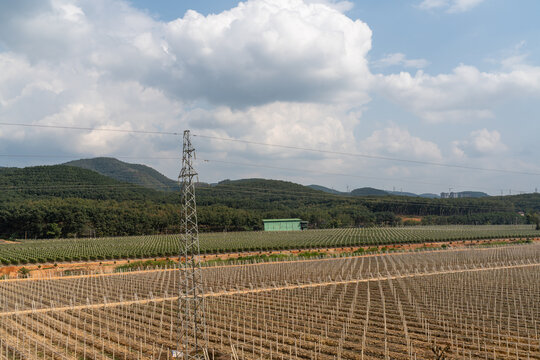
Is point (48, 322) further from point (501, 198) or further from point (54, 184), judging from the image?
point (501, 198)

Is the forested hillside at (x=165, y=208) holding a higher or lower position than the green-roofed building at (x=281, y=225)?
higher

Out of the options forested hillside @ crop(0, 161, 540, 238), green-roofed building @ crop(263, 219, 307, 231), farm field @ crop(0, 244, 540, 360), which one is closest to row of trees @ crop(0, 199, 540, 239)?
forested hillside @ crop(0, 161, 540, 238)

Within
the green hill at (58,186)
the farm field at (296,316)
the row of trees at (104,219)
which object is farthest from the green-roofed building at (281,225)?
the farm field at (296,316)

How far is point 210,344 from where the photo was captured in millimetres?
16281

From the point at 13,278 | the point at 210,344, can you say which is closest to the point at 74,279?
the point at 13,278

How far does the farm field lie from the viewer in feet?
50.9

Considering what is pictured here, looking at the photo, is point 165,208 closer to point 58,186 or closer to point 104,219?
point 104,219

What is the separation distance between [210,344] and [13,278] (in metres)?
29.3

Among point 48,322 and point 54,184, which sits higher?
point 54,184

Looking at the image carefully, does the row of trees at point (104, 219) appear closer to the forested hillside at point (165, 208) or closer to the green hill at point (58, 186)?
the forested hillside at point (165, 208)

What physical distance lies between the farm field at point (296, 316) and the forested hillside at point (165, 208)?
4678 cm

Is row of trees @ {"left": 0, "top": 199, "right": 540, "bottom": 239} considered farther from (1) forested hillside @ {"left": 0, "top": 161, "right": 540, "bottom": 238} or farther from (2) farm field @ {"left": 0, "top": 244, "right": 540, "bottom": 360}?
(2) farm field @ {"left": 0, "top": 244, "right": 540, "bottom": 360}

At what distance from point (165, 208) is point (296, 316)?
76776 mm

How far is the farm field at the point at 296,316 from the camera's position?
15.5 m
